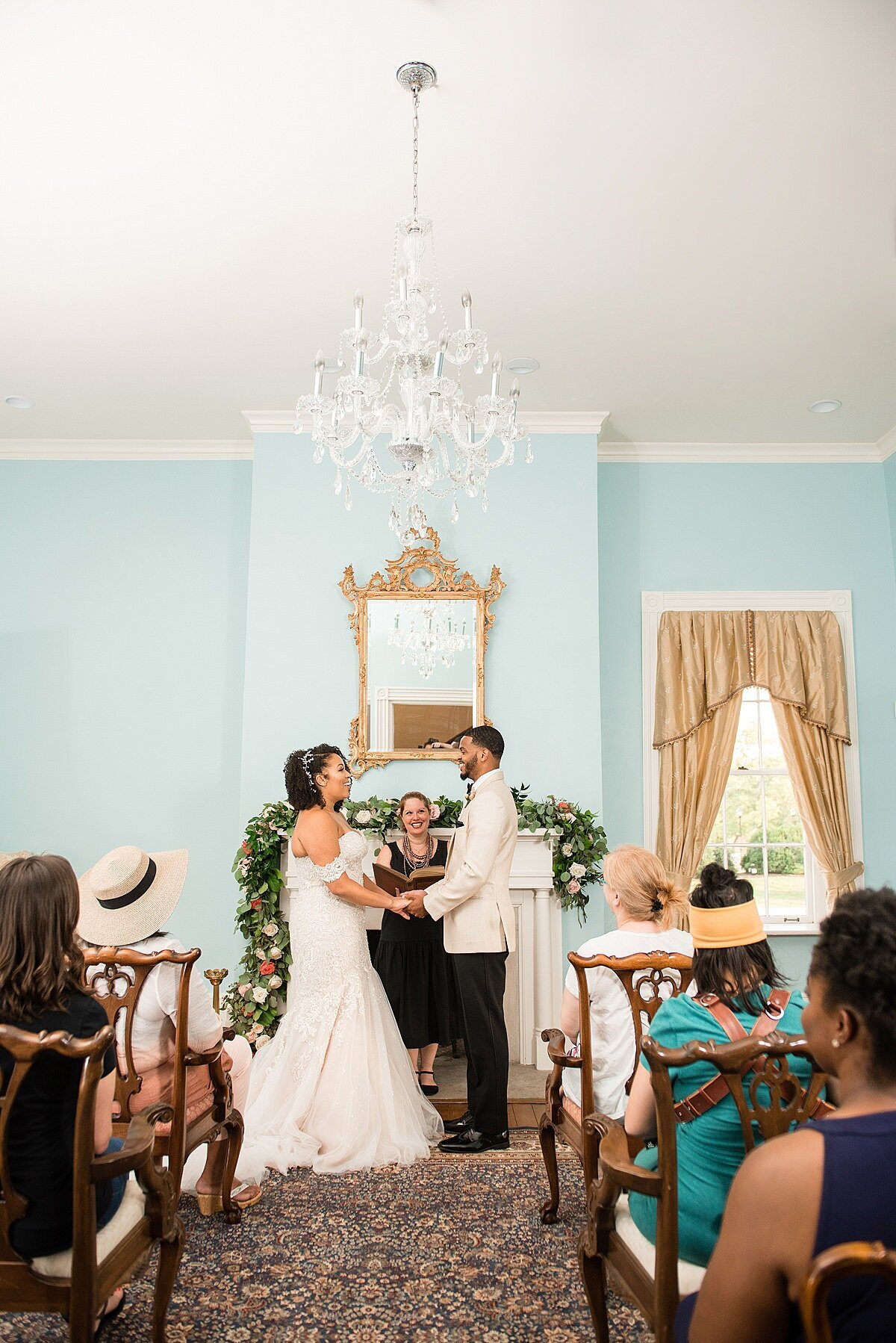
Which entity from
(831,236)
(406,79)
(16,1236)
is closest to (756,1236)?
(16,1236)

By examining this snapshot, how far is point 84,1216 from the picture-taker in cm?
173

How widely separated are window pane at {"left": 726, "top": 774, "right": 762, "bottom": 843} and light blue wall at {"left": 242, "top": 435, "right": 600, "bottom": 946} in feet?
3.66

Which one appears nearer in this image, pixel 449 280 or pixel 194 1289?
pixel 194 1289

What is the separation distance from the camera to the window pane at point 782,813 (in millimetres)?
5918

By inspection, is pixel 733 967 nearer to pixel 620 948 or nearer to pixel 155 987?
pixel 620 948

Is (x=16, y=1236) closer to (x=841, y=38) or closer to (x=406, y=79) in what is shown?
(x=406, y=79)

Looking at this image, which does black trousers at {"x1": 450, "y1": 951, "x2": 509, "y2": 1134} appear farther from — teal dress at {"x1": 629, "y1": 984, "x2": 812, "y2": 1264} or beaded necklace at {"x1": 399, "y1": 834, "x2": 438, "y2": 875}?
teal dress at {"x1": 629, "y1": 984, "x2": 812, "y2": 1264}

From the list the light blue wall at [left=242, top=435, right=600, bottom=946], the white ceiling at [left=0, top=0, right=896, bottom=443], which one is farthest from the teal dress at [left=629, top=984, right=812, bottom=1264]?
the light blue wall at [left=242, top=435, right=600, bottom=946]

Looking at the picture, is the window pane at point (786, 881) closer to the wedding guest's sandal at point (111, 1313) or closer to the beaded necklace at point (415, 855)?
the beaded necklace at point (415, 855)

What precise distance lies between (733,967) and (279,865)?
11.8ft

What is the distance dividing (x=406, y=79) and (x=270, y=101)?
50 centimetres

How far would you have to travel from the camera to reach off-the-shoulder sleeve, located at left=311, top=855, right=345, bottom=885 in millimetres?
3811

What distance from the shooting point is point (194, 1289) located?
2525mm

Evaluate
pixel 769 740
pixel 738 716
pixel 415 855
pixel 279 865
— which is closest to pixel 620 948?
pixel 415 855
